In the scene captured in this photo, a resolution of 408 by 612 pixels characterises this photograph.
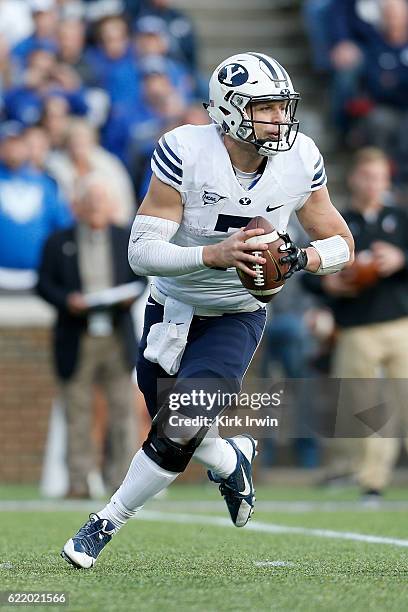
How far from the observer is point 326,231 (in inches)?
208

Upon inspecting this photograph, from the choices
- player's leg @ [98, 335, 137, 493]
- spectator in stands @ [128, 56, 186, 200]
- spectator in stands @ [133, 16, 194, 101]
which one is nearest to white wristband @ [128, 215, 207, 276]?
player's leg @ [98, 335, 137, 493]

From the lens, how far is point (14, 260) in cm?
1105

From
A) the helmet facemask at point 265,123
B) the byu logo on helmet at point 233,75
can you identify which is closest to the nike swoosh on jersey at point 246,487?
the helmet facemask at point 265,123

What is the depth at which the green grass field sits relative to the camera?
13.3 ft

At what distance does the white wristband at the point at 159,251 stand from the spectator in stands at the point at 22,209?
19.7ft

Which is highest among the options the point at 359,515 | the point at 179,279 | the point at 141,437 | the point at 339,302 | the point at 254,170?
the point at 254,170

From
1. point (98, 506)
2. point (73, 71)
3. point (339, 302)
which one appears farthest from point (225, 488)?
point (73, 71)

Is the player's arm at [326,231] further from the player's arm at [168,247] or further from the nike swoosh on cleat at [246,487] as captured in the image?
the nike swoosh on cleat at [246,487]

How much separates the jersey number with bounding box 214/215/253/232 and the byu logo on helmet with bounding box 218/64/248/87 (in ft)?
1.64

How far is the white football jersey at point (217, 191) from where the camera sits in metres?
5.05

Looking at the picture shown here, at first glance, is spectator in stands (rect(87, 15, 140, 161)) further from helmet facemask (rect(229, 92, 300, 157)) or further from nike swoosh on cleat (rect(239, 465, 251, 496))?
helmet facemask (rect(229, 92, 300, 157))

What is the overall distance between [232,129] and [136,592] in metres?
1.80

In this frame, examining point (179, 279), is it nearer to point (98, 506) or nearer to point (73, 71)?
point (98, 506)

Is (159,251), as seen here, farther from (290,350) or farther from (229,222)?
(290,350)
